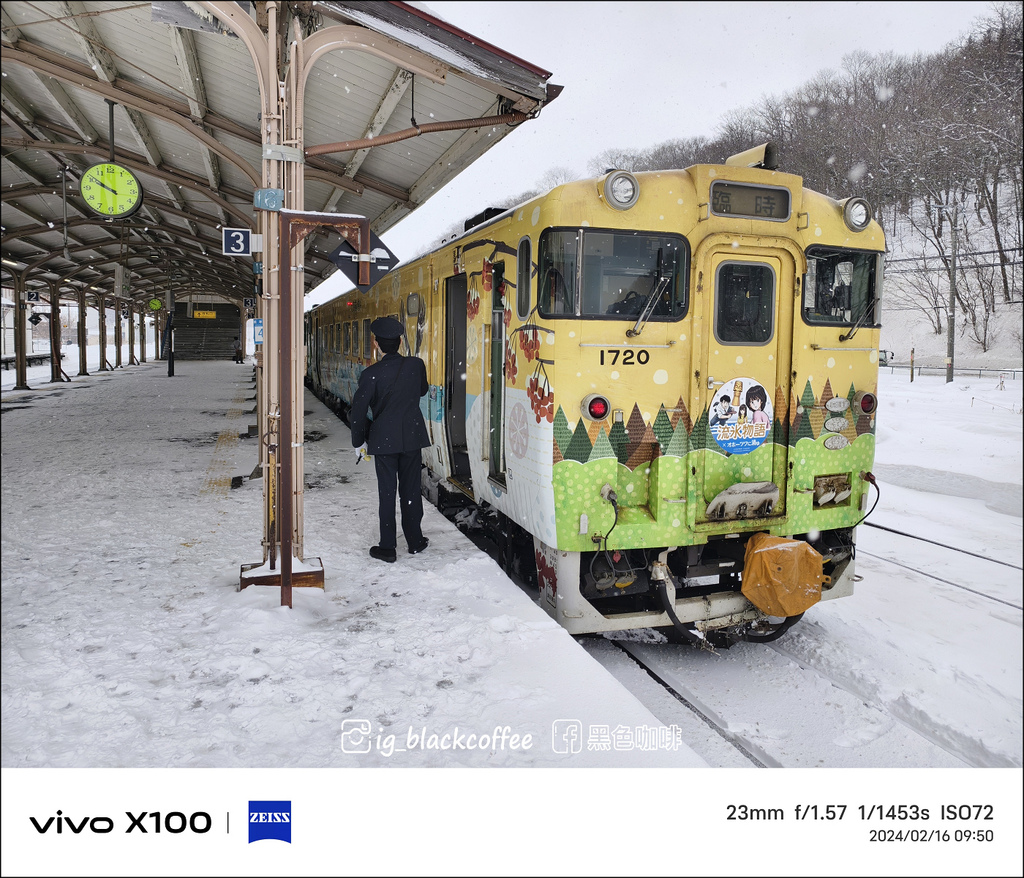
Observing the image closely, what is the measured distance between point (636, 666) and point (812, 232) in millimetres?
2951

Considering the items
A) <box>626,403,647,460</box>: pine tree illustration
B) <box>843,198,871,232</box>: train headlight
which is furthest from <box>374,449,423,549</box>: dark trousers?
<box>843,198,871,232</box>: train headlight

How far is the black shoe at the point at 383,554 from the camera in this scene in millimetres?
5262

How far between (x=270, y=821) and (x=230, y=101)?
24.7 feet

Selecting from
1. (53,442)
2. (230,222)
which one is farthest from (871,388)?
(230,222)

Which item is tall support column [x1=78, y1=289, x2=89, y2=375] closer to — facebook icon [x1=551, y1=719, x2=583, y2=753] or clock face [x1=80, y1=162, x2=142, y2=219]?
clock face [x1=80, y1=162, x2=142, y2=219]

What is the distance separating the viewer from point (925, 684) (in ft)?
14.0

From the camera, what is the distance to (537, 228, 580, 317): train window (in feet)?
13.1

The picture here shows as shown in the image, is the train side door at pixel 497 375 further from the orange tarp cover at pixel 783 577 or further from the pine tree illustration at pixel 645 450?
the orange tarp cover at pixel 783 577

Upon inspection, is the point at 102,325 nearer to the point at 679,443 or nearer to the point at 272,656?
the point at 272,656

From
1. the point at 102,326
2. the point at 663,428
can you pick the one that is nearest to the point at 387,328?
the point at 663,428

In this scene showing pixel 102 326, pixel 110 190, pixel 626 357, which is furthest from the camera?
pixel 102 326

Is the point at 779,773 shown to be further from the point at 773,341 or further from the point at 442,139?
the point at 442,139

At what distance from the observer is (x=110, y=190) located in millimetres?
7629

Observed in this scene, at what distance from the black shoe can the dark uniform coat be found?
0.72 meters
